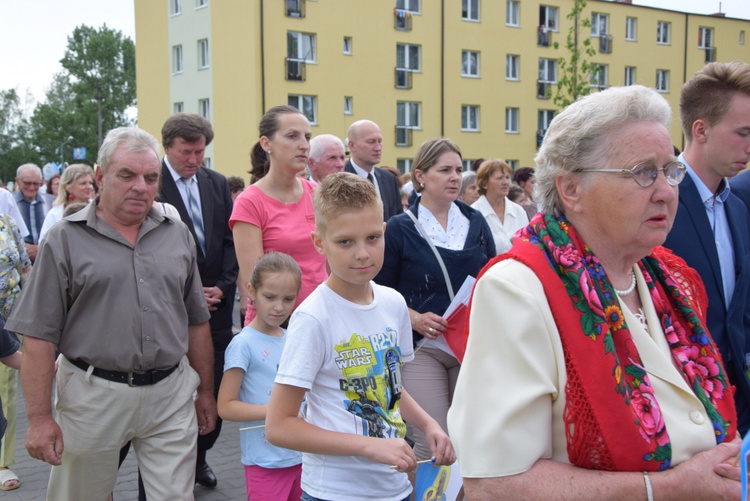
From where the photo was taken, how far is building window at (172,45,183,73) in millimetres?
36531

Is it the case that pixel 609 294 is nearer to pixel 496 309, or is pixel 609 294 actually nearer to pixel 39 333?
pixel 496 309

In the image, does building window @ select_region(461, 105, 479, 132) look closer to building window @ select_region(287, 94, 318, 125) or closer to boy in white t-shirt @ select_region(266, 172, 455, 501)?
building window @ select_region(287, 94, 318, 125)

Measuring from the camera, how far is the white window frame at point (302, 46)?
33047mm

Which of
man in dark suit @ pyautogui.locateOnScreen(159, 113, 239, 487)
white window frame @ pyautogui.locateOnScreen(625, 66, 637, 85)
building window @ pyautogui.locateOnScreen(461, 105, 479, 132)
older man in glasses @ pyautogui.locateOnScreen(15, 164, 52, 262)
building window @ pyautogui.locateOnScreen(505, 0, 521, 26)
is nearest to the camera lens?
man in dark suit @ pyautogui.locateOnScreen(159, 113, 239, 487)

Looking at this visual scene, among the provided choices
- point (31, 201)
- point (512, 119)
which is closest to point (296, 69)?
point (512, 119)

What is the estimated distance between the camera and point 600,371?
1.86 meters

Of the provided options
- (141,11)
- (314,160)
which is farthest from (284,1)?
(314,160)

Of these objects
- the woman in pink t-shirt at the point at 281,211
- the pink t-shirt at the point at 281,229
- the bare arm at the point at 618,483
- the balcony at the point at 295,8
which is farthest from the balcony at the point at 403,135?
the bare arm at the point at 618,483

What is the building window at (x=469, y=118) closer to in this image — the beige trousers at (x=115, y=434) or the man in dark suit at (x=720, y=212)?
the man in dark suit at (x=720, y=212)

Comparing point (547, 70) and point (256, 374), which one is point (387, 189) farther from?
point (547, 70)

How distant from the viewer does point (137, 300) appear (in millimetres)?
3543

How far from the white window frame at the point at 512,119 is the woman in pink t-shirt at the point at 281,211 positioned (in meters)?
36.2

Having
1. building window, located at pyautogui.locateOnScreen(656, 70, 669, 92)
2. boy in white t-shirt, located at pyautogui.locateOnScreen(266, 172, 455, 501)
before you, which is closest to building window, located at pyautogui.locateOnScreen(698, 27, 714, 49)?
building window, located at pyautogui.locateOnScreen(656, 70, 669, 92)

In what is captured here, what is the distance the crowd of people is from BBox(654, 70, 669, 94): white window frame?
143ft
